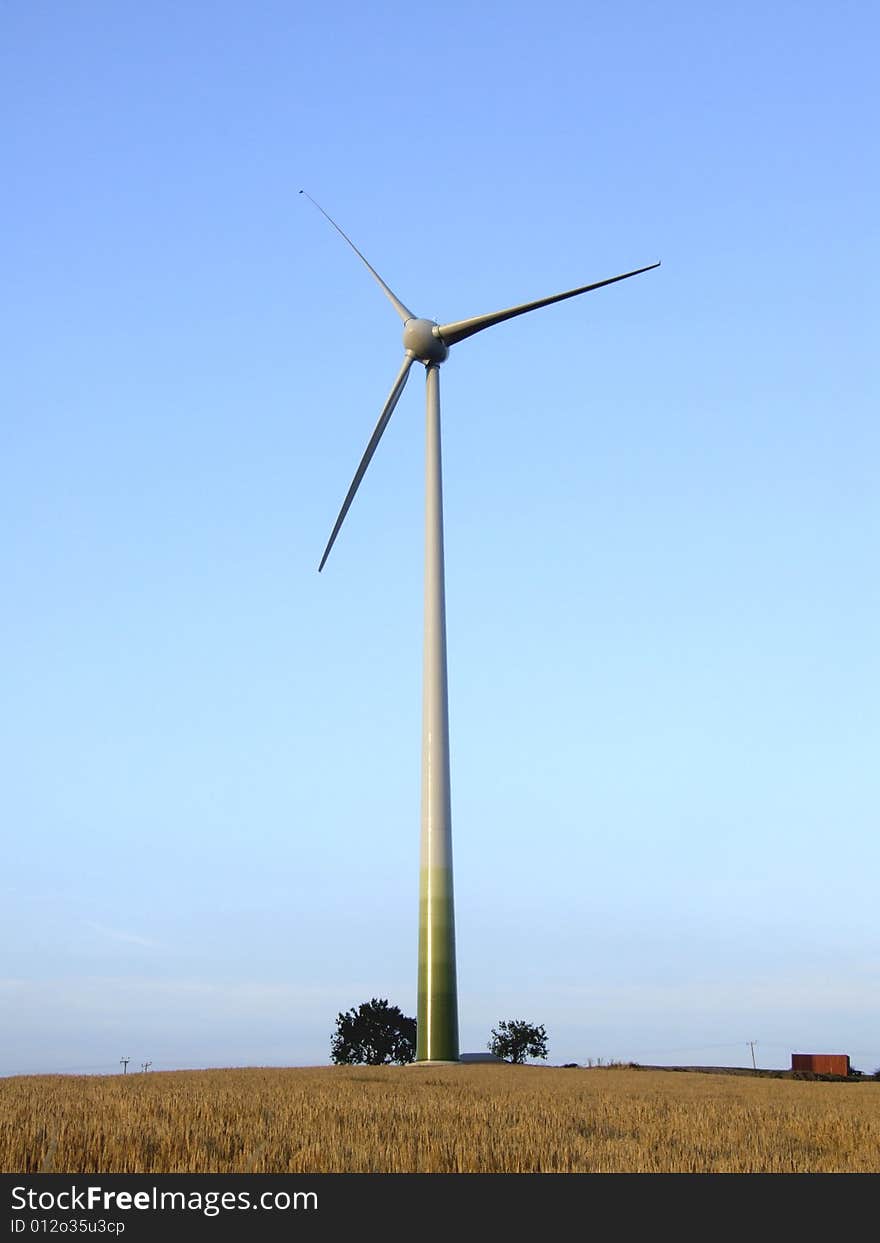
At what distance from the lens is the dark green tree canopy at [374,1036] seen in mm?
150375

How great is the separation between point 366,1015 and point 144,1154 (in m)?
142

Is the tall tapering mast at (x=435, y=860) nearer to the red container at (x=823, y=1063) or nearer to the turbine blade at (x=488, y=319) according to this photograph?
the turbine blade at (x=488, y=319)

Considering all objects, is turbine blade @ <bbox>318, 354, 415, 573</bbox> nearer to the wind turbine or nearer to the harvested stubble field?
the wind turbine

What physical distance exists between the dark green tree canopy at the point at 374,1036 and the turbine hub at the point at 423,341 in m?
102

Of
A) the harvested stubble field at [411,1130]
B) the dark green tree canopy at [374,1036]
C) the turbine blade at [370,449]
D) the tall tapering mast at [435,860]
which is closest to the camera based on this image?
the harvested stubble field at [411,1130]

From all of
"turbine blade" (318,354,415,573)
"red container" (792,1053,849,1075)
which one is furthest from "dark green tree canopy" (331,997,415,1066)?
"turbine blade" (318,354,415,573)

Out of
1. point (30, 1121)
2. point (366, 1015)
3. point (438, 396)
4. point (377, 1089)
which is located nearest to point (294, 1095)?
point (377, 1089)

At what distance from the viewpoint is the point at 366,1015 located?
154625 millimetres

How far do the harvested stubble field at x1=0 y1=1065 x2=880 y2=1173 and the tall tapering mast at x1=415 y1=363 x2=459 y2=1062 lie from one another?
612 inches

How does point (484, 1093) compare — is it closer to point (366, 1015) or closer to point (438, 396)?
point (438, 396)

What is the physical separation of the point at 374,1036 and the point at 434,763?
103769mm

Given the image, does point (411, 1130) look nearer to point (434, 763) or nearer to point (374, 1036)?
point (434, 763)

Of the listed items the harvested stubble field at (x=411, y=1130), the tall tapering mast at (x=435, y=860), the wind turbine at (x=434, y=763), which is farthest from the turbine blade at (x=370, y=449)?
the harvested stubble field at (x=411, y=1130)

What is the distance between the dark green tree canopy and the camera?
150375mm
